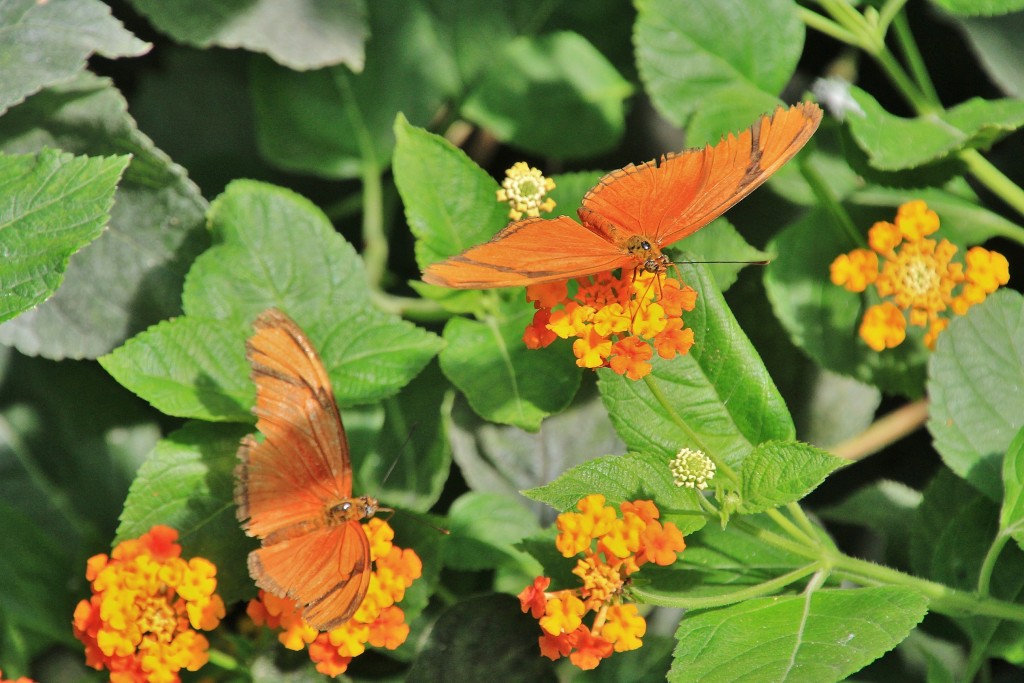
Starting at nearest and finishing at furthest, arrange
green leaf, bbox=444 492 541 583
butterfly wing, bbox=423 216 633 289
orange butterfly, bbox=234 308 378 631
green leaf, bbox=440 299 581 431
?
butterfly wing, bbox=423 216 633 289, orange butterfly, bbox=234 308 378 631, green leaf, bbox=440 299 581 431, green leaf, bbox=444 492 541 583

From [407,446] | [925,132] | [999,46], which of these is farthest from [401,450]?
[999,46]

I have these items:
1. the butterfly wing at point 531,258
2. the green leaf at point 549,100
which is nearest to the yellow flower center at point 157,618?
the butterfly wing at point 531,258

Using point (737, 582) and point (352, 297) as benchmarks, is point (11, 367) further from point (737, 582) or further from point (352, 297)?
point (737, 582)

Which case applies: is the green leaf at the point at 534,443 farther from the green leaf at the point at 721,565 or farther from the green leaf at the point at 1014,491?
the green leaf at the point at 1014,491

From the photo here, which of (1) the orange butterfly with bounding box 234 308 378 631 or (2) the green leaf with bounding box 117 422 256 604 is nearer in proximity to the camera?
(1) the orange butterfly with bounding box 234 308 378 631

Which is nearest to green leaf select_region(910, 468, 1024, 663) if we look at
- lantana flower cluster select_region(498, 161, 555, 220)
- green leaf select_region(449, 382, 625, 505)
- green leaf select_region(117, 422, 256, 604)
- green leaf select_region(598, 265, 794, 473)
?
green leaf select_region(598, 265, 794, 473)

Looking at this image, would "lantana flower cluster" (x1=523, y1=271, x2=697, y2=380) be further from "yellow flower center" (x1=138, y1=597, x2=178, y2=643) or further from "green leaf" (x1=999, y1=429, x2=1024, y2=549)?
"yellow flower center" (x1=138, y1=597, x2=178, y2=643)
